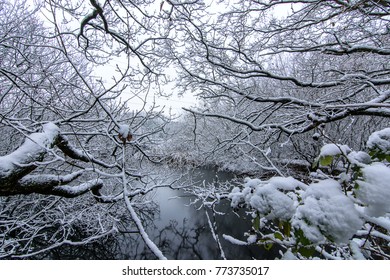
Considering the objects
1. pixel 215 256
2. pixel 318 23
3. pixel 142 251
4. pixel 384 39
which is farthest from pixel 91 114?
pixel 384 39

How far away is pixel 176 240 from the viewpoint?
23.3 feet

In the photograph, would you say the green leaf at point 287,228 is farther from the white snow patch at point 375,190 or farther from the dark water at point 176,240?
the dark water at point 176,240

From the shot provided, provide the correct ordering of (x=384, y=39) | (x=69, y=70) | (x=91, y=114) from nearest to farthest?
(x=384, y=39) → (x=91, y=114) → (x=69, y=70)

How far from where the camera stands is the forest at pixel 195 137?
30.7 inches

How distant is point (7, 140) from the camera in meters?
5.62

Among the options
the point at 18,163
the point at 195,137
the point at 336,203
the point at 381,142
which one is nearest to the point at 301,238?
the point at 336,203

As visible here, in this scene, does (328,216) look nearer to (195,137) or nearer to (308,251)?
(308,251)

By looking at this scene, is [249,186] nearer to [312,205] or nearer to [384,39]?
[312,205]

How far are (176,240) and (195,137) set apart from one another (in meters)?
4.21

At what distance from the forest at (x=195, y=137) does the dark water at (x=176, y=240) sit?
0.18 feet

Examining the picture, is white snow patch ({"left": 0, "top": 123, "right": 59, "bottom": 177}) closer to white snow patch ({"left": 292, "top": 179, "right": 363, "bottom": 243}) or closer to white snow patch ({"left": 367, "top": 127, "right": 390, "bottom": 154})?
white snow patch ({"left": 292, "top": 179, "right": 363, "bottom": 243})

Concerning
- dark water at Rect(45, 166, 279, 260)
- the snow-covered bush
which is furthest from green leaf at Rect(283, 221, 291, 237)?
dark water at Rect(45, 166, 279, 260)

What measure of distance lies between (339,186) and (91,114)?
6.38 meters
